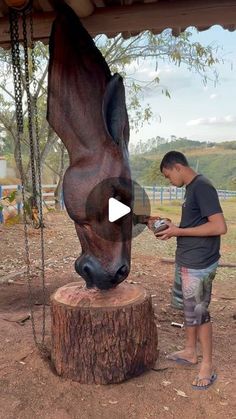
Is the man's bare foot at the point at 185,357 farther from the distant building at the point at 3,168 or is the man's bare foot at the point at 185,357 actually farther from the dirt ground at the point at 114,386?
the distant building at the point at 3,168

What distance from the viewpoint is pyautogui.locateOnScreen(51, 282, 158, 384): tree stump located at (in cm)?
277

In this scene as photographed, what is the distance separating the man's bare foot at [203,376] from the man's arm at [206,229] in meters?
0.87

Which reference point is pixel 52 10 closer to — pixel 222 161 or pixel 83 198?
pixel 83 198

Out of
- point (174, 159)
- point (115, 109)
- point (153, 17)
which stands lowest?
point (174, 159)

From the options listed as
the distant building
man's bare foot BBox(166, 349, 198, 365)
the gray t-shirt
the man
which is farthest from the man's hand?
the distant building

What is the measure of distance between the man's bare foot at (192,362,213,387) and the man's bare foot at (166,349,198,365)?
181 millimetres

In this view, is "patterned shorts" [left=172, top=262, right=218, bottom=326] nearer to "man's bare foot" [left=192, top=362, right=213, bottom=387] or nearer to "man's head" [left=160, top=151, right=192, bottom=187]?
"man's bare foot" [left=192, top=362, right=213, bottom=387]

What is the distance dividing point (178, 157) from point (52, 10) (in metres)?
1.40

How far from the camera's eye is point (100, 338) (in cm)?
277

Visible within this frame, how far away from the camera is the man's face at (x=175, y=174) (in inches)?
114

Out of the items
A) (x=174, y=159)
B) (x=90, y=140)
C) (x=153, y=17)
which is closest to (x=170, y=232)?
(x=174, y=159)

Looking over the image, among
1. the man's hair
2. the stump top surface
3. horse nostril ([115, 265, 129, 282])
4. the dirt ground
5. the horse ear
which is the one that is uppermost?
the horse ear

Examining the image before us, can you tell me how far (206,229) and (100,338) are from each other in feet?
3.19

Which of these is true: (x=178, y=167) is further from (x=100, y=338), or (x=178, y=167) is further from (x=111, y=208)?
(x=100, y=338)
